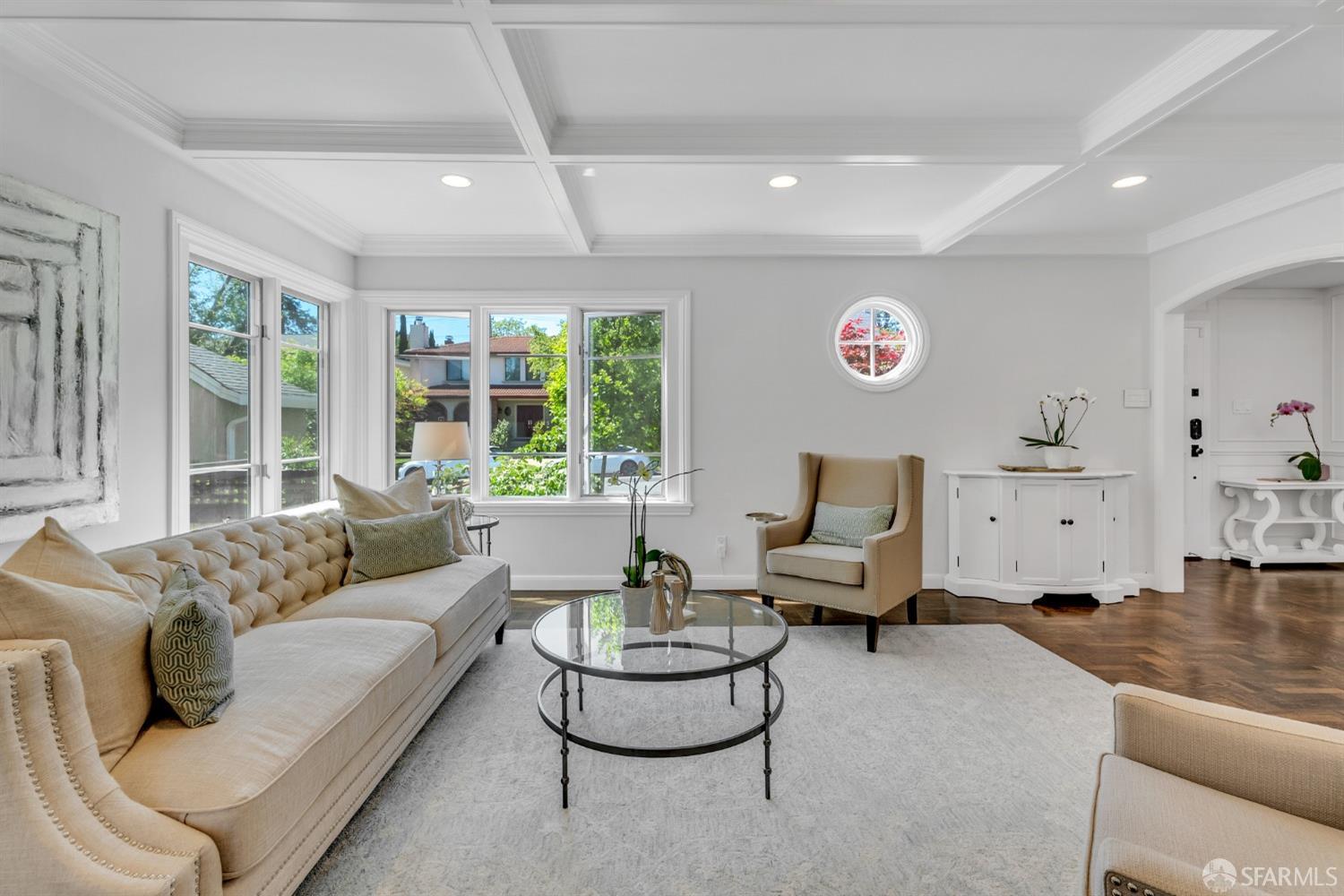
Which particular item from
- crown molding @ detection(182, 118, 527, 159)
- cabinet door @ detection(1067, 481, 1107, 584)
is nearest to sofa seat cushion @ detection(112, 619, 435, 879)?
crown molding @ detection(182, 118, 527, 159)

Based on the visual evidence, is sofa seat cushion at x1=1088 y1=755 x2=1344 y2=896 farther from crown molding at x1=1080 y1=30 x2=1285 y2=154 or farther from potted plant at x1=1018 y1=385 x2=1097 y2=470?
potted plant at x1=1018 y1=385 x2=1097 y2=470

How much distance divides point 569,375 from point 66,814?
3593 mm

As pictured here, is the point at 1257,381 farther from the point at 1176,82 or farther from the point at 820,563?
the point at 820,563

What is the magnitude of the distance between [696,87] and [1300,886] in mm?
2681

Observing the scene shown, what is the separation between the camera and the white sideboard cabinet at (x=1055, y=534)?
13.4 feet

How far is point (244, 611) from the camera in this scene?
2.18m

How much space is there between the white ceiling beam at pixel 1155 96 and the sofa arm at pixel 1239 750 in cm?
209

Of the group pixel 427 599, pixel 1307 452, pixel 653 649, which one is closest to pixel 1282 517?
pixel 1307 452

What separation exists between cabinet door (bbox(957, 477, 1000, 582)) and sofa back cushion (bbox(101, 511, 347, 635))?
3.83 metres

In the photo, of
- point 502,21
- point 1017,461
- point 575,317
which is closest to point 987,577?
point 1017,461

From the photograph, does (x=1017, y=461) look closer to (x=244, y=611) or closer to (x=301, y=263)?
(x=244, y=611)

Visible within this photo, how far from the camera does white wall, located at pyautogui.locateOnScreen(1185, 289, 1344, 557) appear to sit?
543cm

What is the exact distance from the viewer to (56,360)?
2.16 meters

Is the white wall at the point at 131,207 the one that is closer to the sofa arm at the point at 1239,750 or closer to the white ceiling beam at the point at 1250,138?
the sofa arm at the point at 1239,750
